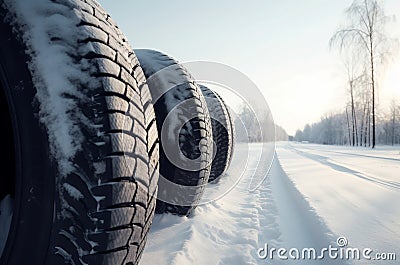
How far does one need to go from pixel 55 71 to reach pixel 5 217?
0.50 m

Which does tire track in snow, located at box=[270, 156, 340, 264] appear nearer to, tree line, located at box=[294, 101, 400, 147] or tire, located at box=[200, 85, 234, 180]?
tire, located at box=[200, 85, 234, 180]

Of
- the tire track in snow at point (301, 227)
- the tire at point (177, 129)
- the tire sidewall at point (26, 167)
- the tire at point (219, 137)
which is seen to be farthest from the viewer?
the tire at point (219, 137)

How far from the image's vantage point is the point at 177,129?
7.28 feet

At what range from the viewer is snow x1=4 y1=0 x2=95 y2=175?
87 cm

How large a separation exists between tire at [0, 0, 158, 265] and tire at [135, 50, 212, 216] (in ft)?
3.95

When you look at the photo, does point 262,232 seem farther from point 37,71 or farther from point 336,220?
point 37,71

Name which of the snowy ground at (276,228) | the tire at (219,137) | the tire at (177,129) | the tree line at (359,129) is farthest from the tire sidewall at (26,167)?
the tree line at (359,129)

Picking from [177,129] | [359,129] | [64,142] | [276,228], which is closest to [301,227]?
[276,228]

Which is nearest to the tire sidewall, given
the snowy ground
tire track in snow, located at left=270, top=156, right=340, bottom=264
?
the snowy ground

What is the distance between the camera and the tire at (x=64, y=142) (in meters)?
0.85

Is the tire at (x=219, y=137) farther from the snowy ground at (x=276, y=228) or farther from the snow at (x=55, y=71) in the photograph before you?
the snow at (x=55, y=71)

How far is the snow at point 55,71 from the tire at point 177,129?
4.15 ft

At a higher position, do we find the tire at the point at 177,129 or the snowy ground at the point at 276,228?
the tire at the point at 177,129

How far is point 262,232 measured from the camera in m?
2.39
